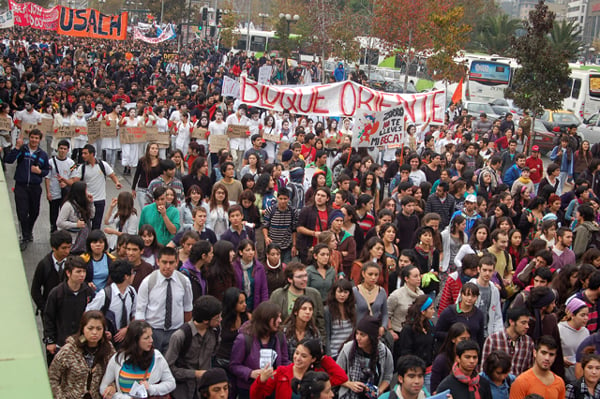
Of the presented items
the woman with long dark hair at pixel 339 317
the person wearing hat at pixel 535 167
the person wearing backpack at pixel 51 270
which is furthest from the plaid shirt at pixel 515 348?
the person wearing hat at pixel 535 167

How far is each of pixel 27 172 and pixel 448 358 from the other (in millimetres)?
6713

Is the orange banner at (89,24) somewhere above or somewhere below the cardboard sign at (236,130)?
above

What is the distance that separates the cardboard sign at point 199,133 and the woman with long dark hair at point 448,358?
10.4 metres

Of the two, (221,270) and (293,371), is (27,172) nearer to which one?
(221,270)

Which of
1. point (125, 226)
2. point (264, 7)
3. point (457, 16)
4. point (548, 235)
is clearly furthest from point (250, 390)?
point (264, 7)

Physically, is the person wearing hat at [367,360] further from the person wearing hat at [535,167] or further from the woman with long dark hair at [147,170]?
the person wearing hat at [535,167]

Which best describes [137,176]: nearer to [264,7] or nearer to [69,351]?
[69,351]

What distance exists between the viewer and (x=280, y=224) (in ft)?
30.2

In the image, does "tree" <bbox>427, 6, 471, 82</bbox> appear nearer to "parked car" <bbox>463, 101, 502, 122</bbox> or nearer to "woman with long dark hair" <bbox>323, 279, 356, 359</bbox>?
"parked car" <bbox>463, 101, 502, 122</bbox>

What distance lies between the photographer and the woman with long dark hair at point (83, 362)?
17.5 feet

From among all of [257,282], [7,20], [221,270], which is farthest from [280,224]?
[7,20]

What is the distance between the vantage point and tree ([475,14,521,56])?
58656 mm

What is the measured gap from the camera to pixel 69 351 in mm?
5355

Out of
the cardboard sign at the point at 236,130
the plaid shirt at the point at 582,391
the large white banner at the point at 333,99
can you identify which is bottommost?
the plaid shirt at the point at 582,391
